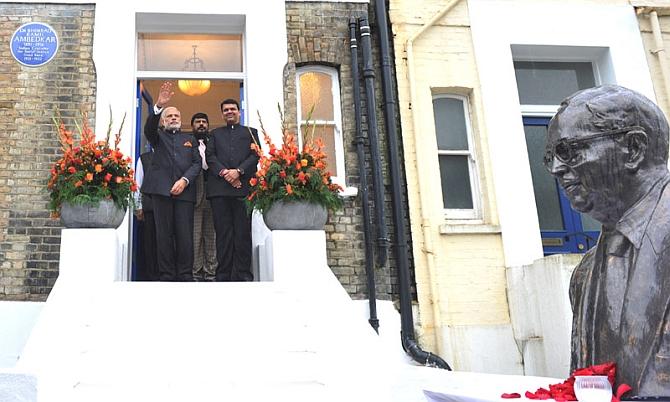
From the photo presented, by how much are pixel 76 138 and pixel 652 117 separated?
23.1 ft

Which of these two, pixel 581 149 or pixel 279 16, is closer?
pixel 581 149

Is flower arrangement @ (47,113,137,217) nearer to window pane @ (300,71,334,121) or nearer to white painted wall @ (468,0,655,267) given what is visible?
window pane @ (300,71,334,121)

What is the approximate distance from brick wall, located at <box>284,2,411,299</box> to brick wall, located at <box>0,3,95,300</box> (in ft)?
8.17

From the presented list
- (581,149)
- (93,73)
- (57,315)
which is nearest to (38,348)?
(57,315)

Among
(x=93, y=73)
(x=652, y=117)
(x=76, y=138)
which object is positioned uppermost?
(x=93, y=73)

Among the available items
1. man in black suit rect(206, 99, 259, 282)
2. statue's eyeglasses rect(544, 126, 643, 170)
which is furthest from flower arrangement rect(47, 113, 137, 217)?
statue's eyeglasses rect(544, 126, 643, 170)

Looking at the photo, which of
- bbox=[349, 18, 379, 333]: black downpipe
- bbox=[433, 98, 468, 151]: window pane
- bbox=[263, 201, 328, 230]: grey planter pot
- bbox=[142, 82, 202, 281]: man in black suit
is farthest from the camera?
bbox=[433, 98, 468, 151]: window pane

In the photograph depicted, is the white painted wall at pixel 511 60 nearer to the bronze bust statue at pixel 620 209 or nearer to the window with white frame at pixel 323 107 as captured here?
the window with white frame at pixel 323 107

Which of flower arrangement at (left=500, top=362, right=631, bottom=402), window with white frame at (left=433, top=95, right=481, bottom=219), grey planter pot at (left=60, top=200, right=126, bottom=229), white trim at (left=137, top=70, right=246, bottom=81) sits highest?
white trim at (left=137, top=70, right=246, bottom=81)

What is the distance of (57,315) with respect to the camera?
4754 mm

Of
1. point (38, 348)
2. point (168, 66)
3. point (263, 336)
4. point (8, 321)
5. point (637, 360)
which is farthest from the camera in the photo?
point (168, 66)

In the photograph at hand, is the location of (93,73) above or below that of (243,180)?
above

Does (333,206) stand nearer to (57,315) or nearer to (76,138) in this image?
(57,315)

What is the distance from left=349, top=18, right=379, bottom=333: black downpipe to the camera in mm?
7469
